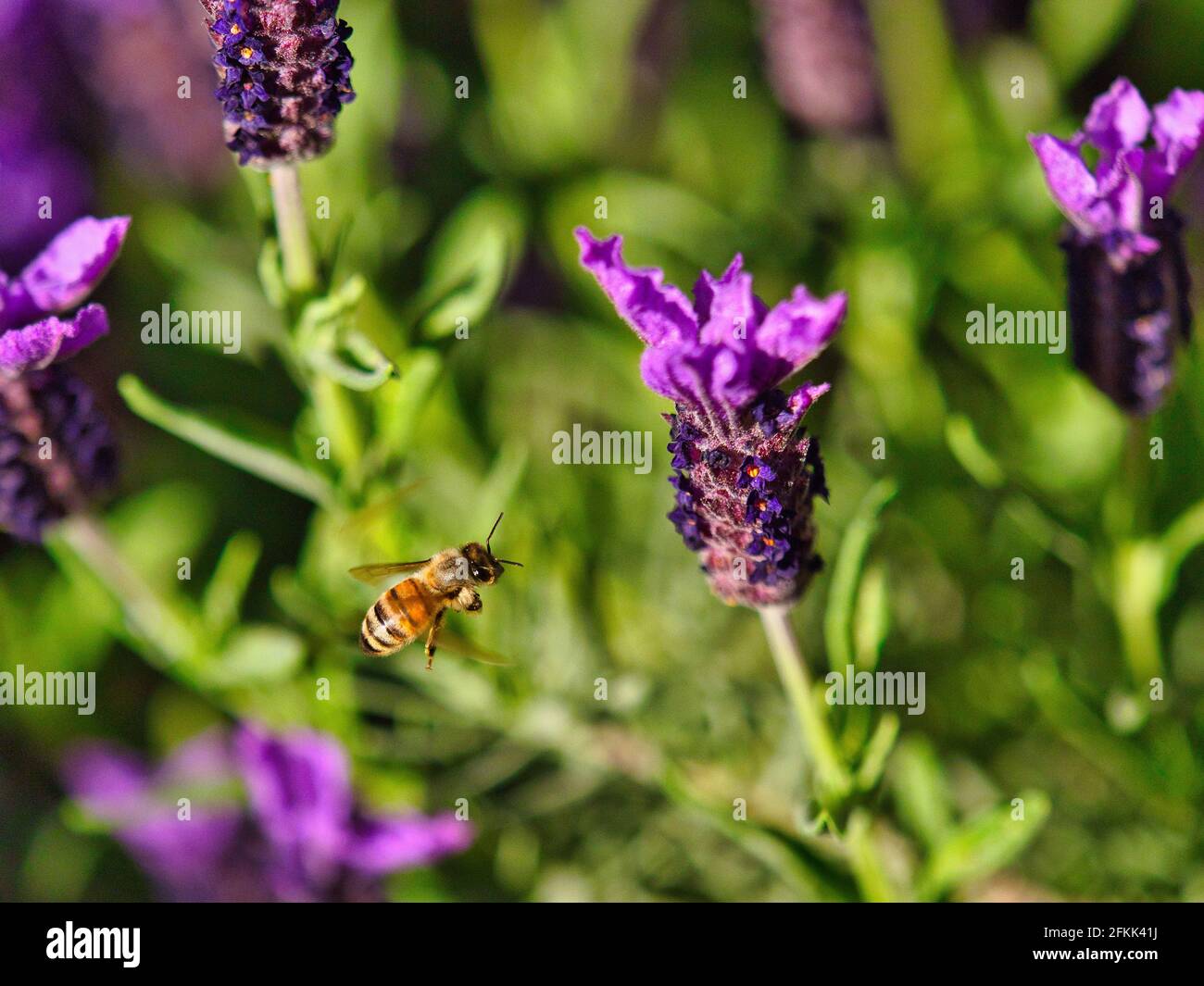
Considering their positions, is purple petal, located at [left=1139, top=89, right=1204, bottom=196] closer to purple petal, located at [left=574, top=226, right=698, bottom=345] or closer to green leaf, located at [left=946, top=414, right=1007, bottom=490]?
green leaf, located at [left=946, top=414, right=1007, bottom=490]

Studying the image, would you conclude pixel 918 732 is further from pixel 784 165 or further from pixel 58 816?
pixel 58 816

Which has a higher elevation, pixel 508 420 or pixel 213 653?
pixel 508 420

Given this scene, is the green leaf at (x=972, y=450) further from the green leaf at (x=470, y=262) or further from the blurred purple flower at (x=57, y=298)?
the blurred purple flower at (x=57, y=298)

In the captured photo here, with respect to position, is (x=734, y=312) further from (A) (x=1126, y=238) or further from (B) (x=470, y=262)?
(B) (x=470, y=262)

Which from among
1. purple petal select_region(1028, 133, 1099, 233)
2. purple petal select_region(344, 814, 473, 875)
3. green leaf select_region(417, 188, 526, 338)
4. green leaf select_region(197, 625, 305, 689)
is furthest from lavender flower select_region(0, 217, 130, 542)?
purple petal select_region(1028, 133, 1099, 233)
